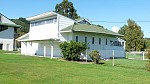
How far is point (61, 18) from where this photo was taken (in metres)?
37.1

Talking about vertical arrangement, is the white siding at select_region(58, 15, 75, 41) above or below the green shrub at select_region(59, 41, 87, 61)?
above

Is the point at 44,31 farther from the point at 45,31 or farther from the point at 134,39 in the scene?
the point at 134,39

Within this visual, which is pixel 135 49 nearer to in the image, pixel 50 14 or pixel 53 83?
pixel 50 14

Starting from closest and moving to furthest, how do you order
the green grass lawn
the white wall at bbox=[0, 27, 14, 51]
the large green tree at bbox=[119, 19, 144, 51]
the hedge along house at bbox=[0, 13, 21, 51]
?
the green grass lawn
the hedge along house at bbox=[0, 13, 21, 51]
the white wall at bbox=[0, 27, 14, 51]
the large green tree at bbox=[119, 19, 144, 51]

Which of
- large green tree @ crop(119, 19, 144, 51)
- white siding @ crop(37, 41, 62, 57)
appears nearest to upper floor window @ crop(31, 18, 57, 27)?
white siding @ crop(37, 41, 62, 57)

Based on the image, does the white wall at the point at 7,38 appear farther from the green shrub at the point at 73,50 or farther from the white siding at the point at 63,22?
the green shrub at the point at 73,50

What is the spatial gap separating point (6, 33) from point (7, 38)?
4.43ft

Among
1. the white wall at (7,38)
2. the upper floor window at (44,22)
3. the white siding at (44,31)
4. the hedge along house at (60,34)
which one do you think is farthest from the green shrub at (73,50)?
the white wall at (7,38)

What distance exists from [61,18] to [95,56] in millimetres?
11500

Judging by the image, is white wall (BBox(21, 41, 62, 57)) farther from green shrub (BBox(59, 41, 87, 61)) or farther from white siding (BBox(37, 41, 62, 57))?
green shrub (BBox(59, 41, 87, 61))

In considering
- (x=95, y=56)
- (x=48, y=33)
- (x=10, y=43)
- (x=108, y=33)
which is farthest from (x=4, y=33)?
(x=95, y=56)

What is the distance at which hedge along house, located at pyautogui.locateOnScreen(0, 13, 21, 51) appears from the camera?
2594 inches

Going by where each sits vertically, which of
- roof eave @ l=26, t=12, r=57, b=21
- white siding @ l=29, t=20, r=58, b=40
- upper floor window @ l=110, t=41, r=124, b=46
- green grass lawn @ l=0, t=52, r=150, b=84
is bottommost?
green grass lawn @ l=0, t=52, r=150, b=84

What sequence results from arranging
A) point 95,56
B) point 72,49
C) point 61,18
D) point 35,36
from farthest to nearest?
point 35,36 → point 61,18 → point 72,49 → point 95,56
